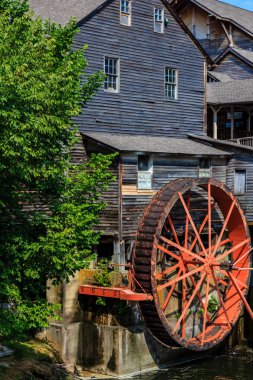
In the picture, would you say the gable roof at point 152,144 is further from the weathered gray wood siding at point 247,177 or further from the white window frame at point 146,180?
the weathered gray wood siding at point 247,177

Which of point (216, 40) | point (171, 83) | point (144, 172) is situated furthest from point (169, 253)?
point (216, 40)

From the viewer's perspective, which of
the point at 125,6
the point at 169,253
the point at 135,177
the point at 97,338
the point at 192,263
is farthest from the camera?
the point at 125,6

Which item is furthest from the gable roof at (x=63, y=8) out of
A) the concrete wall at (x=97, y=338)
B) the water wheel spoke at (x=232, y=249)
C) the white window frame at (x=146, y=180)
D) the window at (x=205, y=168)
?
the water wheel spoke at (x=232, y=249)

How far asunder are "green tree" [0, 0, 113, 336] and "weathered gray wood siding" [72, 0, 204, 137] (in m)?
8.37

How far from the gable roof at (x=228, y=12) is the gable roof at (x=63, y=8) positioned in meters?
16.1

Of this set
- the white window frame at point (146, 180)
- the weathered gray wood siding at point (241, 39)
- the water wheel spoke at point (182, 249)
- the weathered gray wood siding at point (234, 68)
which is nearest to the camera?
the water wheel spoke at point (182, 249)

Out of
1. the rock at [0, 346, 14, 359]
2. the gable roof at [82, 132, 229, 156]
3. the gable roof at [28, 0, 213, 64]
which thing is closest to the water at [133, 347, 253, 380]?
the rock at [0, 346, 14, 359]

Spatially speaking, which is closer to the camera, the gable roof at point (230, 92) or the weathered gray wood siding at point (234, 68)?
the gable roof at point (230, 92)

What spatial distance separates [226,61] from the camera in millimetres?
41125

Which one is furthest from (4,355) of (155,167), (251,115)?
(251,115)

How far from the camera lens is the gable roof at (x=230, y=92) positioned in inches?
1298

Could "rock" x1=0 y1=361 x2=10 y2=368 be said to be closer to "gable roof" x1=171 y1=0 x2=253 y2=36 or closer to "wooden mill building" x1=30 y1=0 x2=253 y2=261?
"wooden mill building" x1=30 y1=0 x2=253 y2=261

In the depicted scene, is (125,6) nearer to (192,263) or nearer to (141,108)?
(141,108)

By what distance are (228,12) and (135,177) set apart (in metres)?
22.0
